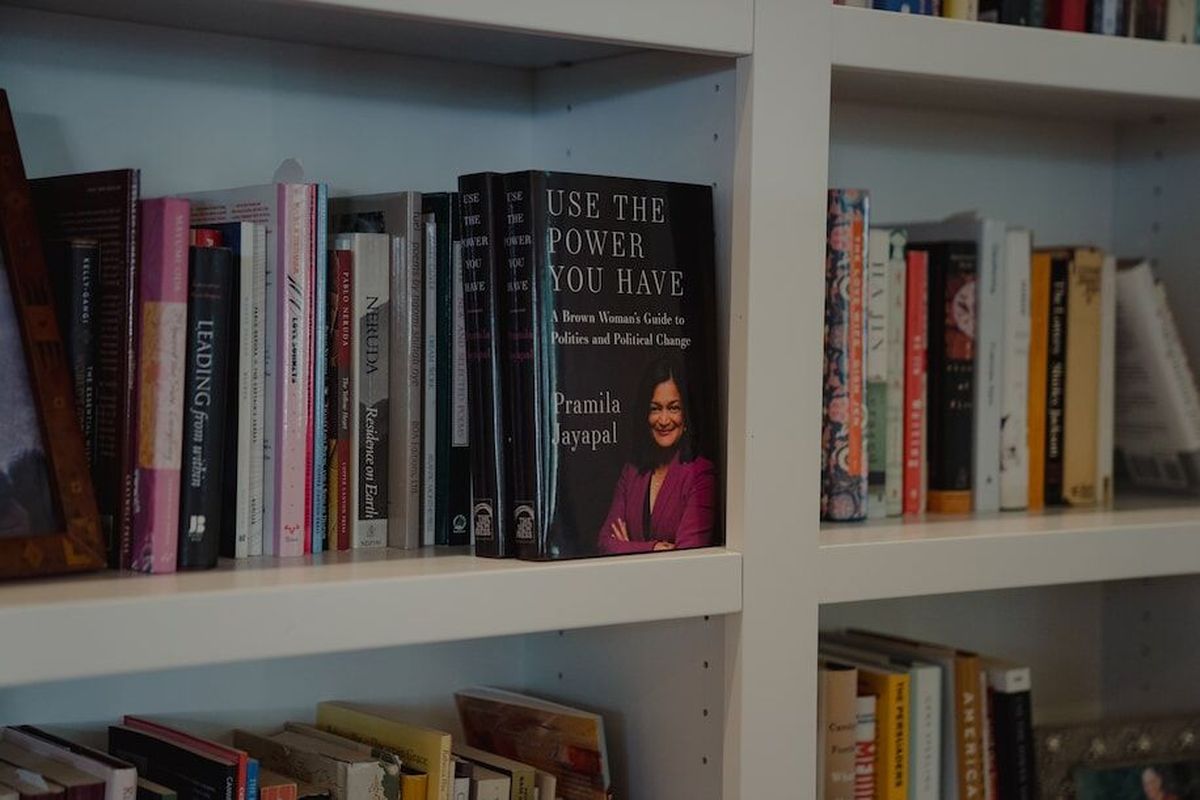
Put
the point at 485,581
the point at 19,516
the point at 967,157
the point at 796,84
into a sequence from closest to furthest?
1. the point at 19,516
2. the point at 485,581
3. the point at 796,84
4. the point at 967,157

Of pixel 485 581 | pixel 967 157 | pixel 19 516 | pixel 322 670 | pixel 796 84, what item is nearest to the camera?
pixel 19 516

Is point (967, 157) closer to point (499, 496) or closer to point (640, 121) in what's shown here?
point (640, 121)

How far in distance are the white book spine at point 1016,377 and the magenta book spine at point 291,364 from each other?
0.73 m

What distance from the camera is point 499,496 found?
1.14 m

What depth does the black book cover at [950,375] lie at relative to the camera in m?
1.49

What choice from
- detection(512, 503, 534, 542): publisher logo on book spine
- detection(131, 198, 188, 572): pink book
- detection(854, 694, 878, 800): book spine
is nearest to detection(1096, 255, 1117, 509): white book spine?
detection(854, 694, 878, 800): book spine

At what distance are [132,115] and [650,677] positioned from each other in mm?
626

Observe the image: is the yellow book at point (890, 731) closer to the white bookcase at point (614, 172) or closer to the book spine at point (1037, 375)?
the white bookcase at point (614, 172)

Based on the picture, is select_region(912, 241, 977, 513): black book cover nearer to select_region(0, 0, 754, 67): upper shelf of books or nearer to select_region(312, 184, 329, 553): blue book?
select_region(0, 0, 754, 67): upper shelf of books

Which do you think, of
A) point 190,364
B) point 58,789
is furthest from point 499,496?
point 58,789

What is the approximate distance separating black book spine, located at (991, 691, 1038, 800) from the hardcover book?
86 cm

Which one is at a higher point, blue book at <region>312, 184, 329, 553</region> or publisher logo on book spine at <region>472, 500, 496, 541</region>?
blue book at <region>312, 184, 329, 553</region>

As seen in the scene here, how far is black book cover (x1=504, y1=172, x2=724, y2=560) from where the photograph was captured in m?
1.13

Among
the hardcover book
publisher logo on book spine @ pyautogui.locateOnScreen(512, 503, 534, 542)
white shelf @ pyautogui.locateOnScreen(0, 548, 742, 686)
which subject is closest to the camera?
white shelf @ pyautogui.locateOnScreen(0, 548, 742, 686)
